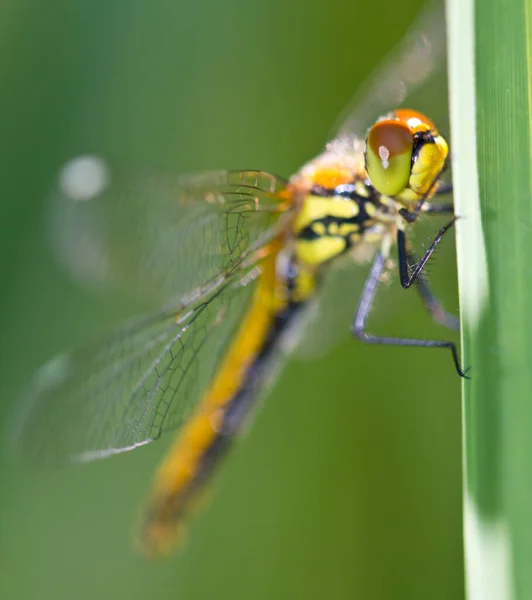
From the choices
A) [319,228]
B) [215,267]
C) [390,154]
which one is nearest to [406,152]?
[390,154]

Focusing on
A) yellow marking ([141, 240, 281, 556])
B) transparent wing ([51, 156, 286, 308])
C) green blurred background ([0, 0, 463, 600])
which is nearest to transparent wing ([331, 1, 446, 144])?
green blurred background ([0, 0, 463, 600])

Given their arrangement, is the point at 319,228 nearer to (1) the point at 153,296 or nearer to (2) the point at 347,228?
(2) the point at 347,228

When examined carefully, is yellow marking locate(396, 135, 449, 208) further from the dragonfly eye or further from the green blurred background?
the green blurred background

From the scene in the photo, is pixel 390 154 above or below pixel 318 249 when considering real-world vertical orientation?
above

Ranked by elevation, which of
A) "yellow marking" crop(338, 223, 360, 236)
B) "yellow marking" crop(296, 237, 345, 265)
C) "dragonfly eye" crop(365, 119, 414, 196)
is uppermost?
"dragonfly eye" crop(365, 119, 414, 196)

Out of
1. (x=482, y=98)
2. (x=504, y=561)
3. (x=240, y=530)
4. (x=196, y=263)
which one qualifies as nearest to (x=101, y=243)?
(x=196, y=263)

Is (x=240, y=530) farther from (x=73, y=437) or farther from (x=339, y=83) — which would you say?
(x=339, y=83)
